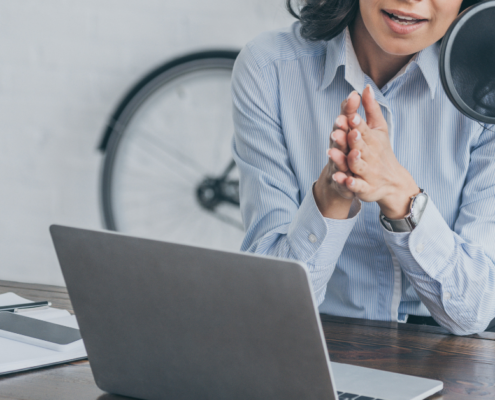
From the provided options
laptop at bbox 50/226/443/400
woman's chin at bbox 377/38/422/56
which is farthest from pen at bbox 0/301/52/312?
woman's chin at bbox 377/38/422/56

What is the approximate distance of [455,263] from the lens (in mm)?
899

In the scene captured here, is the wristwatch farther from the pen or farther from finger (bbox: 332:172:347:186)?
the pen

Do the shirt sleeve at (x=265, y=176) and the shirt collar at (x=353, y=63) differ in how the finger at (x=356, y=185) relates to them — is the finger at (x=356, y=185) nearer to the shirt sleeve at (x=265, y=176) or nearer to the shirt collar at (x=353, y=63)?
the shirt sleeve at (x=265, y=176)

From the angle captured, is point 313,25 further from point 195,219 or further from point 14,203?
point 14,203

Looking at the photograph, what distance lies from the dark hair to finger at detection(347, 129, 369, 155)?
37 centimetres

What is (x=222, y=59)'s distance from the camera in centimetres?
185

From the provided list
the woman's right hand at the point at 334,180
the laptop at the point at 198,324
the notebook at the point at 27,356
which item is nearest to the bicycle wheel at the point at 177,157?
the woman's right hand at the point at 334,180

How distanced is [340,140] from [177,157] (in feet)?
4.30

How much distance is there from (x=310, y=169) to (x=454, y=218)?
0.82 feet

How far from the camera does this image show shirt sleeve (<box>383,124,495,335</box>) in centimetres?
87

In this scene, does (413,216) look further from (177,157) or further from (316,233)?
(177,157)

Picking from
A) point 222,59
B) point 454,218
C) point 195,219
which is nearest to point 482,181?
point 454,218

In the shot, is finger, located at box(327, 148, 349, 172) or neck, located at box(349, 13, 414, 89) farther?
neck, located at box(349, 13, 414, 89)

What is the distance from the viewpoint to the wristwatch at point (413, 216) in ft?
2.74
